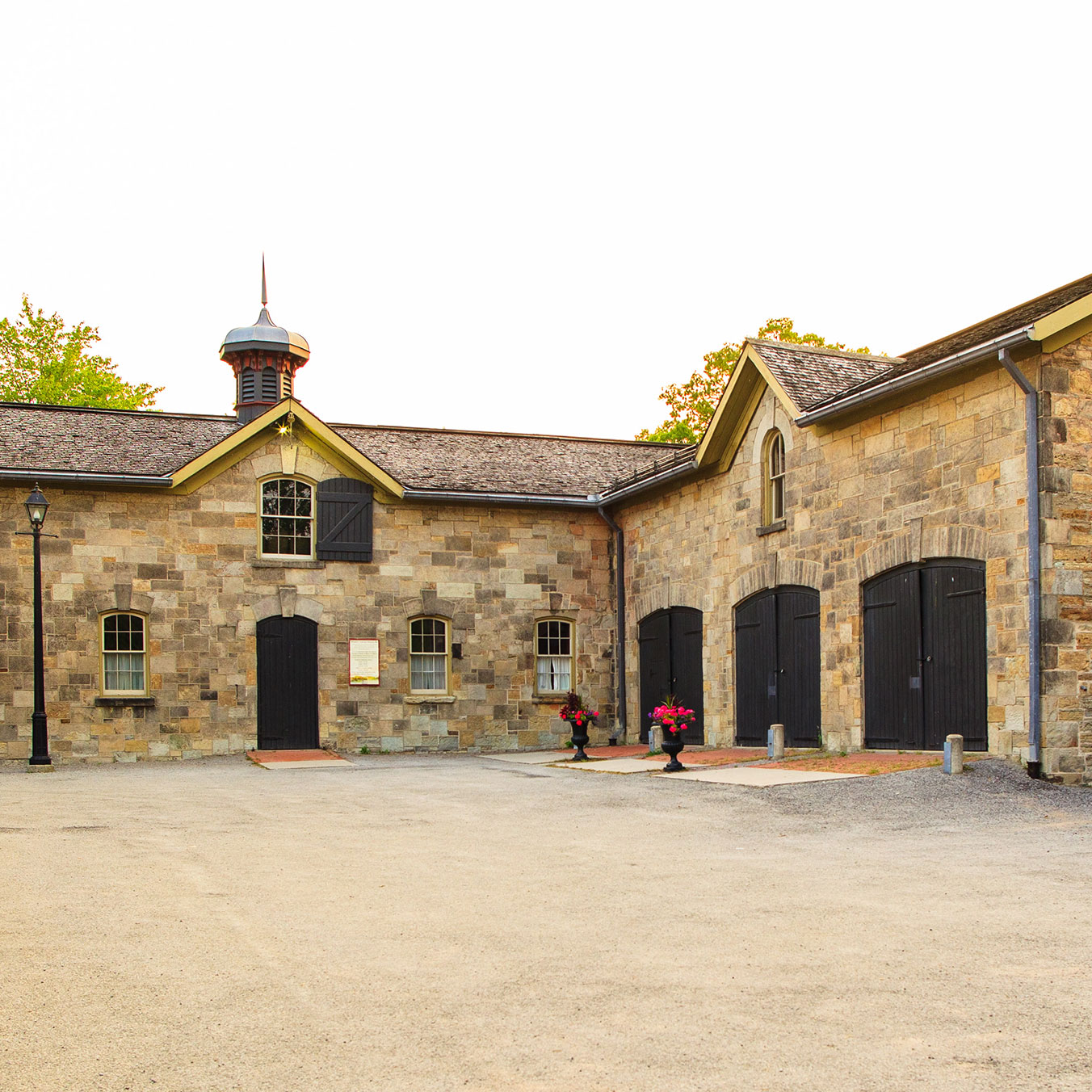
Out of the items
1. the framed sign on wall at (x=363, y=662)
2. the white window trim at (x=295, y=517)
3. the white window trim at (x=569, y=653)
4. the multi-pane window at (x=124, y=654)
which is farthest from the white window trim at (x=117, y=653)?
the white window trim at (x=569, y=653)

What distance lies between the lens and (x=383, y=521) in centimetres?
2442

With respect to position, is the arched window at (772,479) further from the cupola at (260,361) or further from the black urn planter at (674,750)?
the cupola at (260,361)

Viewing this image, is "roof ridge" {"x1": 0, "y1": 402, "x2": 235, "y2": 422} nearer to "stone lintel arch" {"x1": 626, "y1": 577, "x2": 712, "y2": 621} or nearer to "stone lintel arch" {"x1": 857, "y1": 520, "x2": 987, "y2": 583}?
"stone lintel arch" {"x1": 626, "y1": 577, "x2": 712, "y2": 621}

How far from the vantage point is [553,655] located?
2553 centimetres

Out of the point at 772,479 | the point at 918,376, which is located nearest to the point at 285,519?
the point at 772,479

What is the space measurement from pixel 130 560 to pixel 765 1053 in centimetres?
2004

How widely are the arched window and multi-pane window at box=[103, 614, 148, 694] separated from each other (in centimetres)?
1160

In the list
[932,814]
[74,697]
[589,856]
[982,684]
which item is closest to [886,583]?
[982,684]

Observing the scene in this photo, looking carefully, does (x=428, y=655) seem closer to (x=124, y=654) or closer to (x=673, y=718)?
(x=124, y=654)

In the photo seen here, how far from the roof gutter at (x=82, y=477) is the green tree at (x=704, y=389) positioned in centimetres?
2247

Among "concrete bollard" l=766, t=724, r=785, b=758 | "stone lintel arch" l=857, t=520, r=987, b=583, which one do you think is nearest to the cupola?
"concrete bollard" l=766, t=724, r=785, b=758

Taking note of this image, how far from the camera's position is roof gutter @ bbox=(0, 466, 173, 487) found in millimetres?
21781

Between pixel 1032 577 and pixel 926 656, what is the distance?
2.36 meters

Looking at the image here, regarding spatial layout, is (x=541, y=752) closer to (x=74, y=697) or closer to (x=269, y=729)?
(x=269, y=729)
